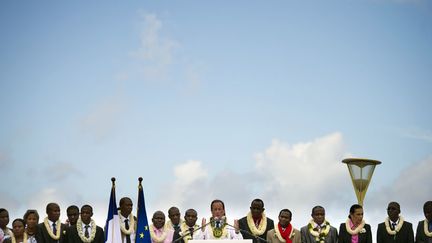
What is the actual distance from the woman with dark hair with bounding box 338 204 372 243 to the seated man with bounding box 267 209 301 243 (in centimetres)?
135

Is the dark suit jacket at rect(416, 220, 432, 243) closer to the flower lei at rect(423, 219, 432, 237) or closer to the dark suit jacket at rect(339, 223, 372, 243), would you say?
the flower lei at rect(423, 219, 432, 237)

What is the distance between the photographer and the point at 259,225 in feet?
79.3

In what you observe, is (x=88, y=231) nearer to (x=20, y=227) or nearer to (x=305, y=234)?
(x=20, y=227)

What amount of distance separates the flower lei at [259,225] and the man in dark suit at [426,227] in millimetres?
3922

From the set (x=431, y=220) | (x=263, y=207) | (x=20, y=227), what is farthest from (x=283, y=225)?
(x=20, y=227)

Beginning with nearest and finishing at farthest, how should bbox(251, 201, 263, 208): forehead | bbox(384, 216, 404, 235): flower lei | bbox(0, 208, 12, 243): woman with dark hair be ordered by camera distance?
bbox(0, 208, 12, 243): woman with dark hair → bbox(251, 201, 263, 208): forehead → bbox(384, 216, 404, 235): flower lei

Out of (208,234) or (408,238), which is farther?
(408,238)

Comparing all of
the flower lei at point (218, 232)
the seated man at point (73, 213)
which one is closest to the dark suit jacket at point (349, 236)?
the flower lei at point (218, 232)

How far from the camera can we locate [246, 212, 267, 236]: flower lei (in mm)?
24047

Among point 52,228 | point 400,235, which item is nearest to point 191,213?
point 52,228

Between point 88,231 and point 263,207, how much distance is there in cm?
409

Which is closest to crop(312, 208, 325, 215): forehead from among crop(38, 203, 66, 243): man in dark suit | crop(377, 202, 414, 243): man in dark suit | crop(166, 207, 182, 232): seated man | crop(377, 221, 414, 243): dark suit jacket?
crop(377, 202, 414, 243): man in dark suit

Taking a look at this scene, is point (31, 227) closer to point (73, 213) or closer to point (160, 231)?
point (73, 213)

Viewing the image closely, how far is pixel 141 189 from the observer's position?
920 inches
